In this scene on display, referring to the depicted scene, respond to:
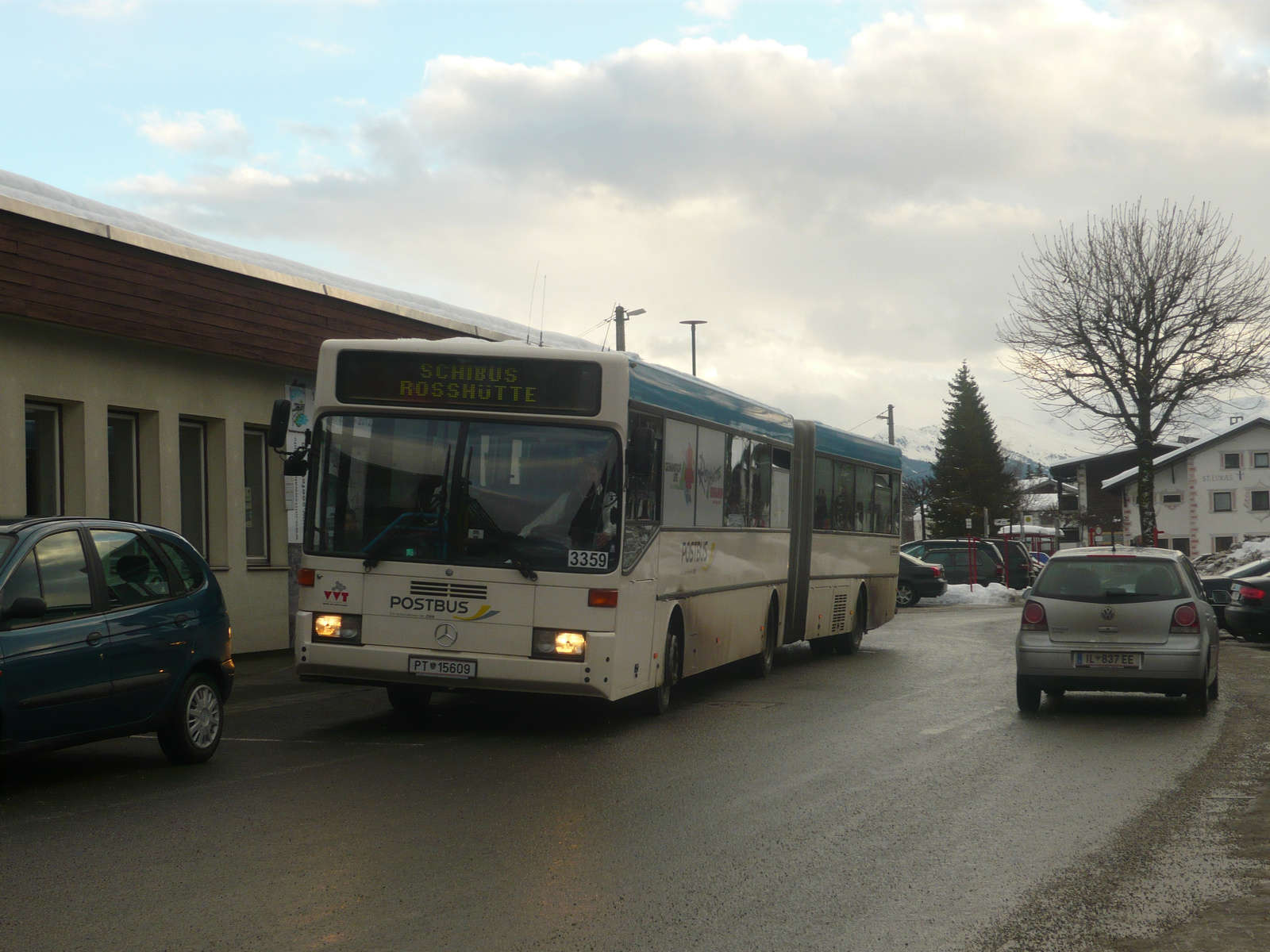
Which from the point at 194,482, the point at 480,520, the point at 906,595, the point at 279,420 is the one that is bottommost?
the point at 906,595

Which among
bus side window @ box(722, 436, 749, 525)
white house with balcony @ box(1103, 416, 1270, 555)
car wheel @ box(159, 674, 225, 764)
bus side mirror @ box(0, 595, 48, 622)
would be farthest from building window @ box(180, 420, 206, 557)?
white house with balcony @ box(1103, 416, 1270, 555)

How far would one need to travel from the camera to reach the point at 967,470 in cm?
9100

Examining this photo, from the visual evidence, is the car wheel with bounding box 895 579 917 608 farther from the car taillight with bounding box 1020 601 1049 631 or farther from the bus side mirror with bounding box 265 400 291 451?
the bus side mirror with bounding box 265 400 291 451

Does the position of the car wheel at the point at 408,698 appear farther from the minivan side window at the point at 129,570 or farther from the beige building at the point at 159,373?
the beige building at the point at 159,373

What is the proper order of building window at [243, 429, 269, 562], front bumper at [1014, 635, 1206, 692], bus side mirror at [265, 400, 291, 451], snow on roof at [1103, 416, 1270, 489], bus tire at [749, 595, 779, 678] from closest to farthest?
bus side mirror at [265, 400, 291, 451], front bumper at [1014, 635, 1206, 692], bus tire at [749, 595, 779, 678], building window at [243, 429, 269, 562], snow on roof at [1103, 416, 1270, 489]

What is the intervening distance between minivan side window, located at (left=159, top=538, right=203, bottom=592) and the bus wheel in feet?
38.5

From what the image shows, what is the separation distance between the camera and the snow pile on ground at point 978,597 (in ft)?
125

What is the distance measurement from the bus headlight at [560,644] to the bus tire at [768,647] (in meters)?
5.95

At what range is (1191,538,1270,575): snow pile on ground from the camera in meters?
42.2

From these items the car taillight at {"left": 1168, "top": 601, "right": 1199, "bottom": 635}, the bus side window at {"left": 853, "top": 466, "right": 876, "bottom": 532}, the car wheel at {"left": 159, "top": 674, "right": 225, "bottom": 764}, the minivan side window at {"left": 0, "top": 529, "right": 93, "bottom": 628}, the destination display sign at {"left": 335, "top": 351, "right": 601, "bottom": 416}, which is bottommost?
the car wheel at {"left": 159, "top": 674, "right": 225, "bottom": 764}

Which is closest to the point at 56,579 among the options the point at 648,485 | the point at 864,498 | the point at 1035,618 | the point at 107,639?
the point at 107,639

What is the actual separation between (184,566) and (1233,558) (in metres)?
40.9

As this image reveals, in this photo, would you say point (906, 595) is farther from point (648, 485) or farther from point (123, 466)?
point (648, 485)

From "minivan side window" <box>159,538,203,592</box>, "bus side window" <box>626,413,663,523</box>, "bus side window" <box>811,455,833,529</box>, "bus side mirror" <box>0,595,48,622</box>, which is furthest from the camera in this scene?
"bus side window" <box>811,455,833,529</box>
